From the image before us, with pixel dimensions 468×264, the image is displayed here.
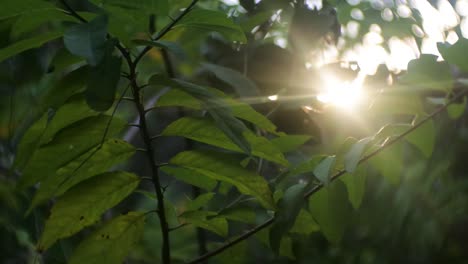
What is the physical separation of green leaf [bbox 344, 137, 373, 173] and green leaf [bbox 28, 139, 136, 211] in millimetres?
260

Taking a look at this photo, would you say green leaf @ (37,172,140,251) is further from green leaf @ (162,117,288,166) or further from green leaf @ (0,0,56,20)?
green leaf @ (0,0,56,20)

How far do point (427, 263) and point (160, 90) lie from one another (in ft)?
4.31

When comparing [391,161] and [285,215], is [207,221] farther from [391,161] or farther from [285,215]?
[391,161]

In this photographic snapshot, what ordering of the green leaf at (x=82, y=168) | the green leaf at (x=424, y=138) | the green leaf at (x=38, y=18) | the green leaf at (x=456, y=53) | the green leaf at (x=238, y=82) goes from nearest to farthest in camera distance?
1. the green leaf at (x=38, y=18)
2. the green leaf at (x=82, y=168)
3. the green leaf at (x=456, y=53)
4. the green leaf at (x=424, y=138)
5. the green leaf at (x=238, y=82)

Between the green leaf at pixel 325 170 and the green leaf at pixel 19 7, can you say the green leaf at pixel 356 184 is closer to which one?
the green leaf at pixel 325 170

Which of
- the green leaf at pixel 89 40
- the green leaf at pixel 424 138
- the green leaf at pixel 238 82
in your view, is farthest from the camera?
the green leaf at pixel 238 82

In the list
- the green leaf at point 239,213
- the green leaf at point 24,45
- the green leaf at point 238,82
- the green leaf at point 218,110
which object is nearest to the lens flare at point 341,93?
the green leaf at point 238,82

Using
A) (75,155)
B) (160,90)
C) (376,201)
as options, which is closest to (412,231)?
(376,201)

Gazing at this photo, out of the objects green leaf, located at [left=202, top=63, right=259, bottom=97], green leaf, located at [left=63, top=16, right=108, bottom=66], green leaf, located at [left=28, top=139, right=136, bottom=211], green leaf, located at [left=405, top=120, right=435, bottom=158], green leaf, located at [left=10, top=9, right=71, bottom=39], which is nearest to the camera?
green leaf, located at [left=63, top=16, right=108, bottom=66]

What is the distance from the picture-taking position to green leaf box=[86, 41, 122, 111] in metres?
0.59

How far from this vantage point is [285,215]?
74 centimetres

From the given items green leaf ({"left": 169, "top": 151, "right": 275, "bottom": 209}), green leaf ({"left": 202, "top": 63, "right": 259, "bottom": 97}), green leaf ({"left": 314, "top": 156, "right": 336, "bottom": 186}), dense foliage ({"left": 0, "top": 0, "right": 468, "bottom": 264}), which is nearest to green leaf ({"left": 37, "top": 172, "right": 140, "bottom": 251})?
dense foliage ({"left": 0, "top": 0, "right": 468, "bottom": 264})

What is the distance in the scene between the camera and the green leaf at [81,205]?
0.74m

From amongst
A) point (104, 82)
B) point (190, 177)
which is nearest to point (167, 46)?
point (104, 82)
